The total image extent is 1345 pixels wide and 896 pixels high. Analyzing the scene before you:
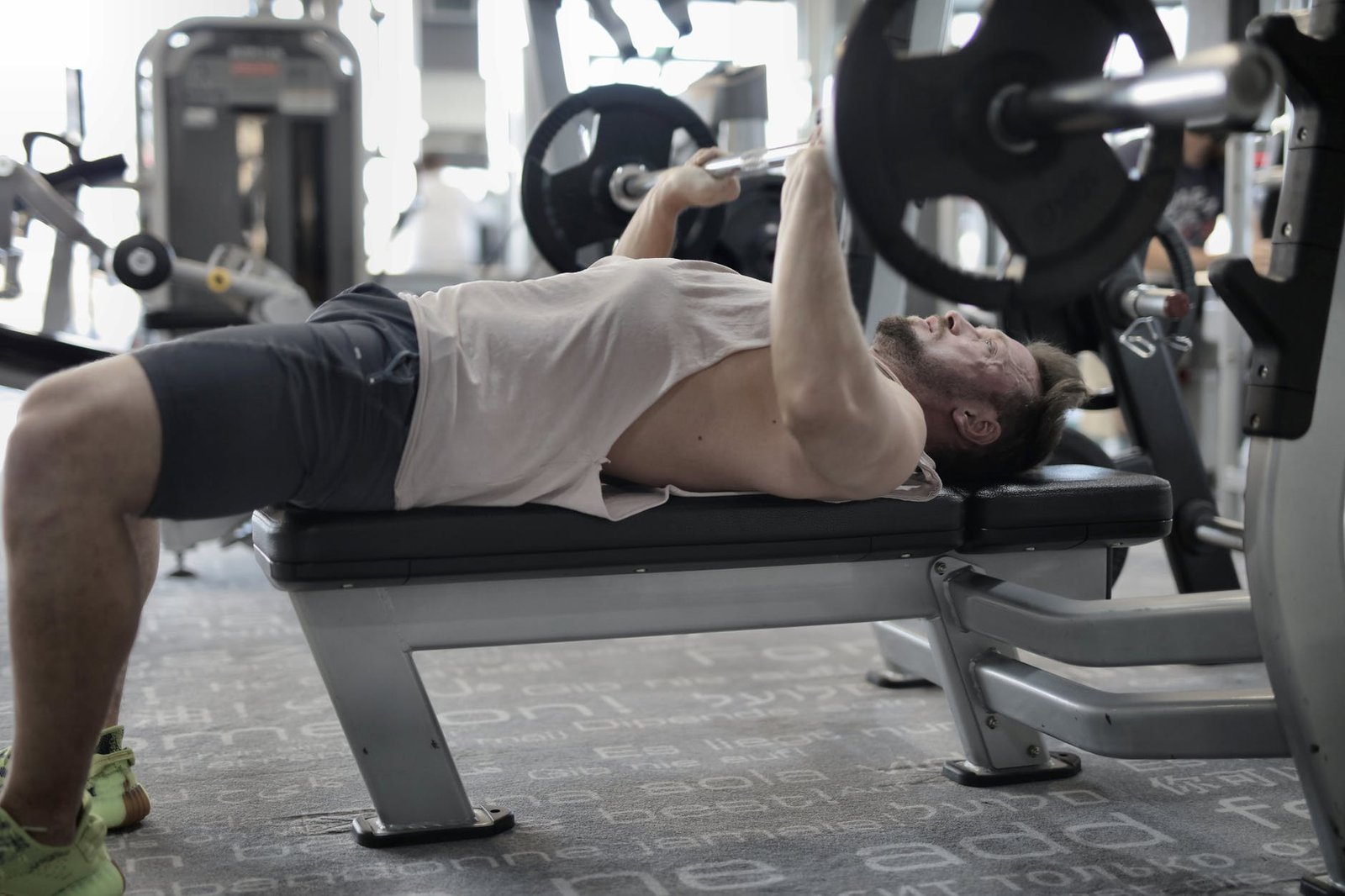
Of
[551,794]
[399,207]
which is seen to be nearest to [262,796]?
[551,794]

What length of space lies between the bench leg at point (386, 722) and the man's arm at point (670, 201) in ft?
2.54

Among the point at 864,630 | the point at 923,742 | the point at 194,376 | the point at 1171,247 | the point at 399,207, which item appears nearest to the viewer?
the point at 194,376

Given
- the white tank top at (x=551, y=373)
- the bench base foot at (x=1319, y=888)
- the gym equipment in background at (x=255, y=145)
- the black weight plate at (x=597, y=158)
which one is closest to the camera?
the bench base foot at (x=1319, y=888)

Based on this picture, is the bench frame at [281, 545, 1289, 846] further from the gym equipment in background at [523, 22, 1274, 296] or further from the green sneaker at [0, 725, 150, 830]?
the gym equipment in background at [523, 22, 1274, 296]

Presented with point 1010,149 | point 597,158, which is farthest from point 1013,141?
point 597,158

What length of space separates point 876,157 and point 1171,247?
56.5 inches

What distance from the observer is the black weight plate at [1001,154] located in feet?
A: 3.74

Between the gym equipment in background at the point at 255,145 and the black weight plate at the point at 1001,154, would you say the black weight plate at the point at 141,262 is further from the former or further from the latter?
the black weight plate at the point at 1001,154

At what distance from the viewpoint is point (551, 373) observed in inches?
60.6

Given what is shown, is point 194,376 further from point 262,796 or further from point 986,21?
point 986,21

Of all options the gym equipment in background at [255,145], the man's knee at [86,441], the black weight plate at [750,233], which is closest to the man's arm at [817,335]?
the man's knee at [86,441]

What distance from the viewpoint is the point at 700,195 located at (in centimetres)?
204

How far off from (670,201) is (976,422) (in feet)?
2.03

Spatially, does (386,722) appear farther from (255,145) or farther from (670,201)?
(255,145)
